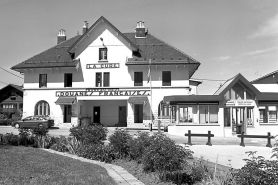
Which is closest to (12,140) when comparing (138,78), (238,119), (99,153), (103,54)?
(99,153)

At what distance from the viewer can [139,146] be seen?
977 centimetres

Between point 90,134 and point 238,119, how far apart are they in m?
16.4

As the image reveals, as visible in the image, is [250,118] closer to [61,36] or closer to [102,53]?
[102,53]

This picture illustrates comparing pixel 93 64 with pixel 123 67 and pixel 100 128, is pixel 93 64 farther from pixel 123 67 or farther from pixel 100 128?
pixel 100 128

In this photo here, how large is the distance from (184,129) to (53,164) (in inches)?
635

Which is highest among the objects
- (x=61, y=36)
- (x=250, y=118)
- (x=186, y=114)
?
(x=61, y=36)

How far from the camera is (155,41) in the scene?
35969 mm

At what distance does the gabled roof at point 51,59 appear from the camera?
1287 inches

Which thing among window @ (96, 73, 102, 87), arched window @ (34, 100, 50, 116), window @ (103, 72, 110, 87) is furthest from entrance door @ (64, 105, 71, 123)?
window @ (103, 72, 110, 87)

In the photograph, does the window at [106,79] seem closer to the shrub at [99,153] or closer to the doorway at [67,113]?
the doorway at [67,113]

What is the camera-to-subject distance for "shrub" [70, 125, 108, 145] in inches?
501

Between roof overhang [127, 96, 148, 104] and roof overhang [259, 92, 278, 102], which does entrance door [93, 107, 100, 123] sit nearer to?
roof overhang [127, 96, 148, 104]

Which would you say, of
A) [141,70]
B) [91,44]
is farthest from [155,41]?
[91,44]

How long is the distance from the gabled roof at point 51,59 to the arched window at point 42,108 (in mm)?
4496
